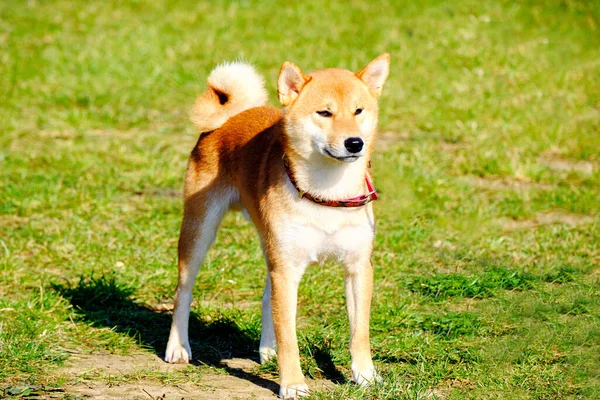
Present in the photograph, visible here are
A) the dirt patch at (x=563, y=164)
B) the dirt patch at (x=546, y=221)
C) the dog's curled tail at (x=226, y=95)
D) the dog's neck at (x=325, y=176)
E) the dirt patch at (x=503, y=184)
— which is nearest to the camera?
the dog's neck at (x=325, y=176)

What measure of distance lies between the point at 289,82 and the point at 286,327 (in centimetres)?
117

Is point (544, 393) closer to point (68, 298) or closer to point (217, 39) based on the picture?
point (68, 298)

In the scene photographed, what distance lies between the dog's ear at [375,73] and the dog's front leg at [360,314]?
2.87ft

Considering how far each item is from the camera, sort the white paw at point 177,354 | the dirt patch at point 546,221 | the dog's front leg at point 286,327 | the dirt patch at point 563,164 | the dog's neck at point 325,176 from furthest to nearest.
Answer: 1. the dirt patch at point 563,164
2. the dirt patch at point 546,221
3. the white paw at point 177,354
4. the dog's neck at point 325,176
5. the dog's front leg at point 286,327

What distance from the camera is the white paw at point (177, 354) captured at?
484cm

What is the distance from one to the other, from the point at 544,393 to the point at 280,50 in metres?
7.53

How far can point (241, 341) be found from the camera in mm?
5145

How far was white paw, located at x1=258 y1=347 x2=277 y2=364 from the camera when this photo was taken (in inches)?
188

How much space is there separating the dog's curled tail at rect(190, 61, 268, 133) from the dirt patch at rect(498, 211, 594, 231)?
8.06 feet

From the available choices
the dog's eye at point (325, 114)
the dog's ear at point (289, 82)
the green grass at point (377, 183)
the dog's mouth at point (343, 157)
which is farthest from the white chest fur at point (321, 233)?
the green grass at point (377, 183)

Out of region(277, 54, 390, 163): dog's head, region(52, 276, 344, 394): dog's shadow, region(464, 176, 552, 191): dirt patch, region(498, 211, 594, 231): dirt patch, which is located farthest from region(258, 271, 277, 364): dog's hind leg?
region(464, 176, 552, 191): dirt patch

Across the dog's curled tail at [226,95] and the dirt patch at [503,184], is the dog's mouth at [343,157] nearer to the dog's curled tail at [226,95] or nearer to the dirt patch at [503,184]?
the dog's curled tail at [226,95]

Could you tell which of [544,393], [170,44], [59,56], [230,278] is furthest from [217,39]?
[544,393]

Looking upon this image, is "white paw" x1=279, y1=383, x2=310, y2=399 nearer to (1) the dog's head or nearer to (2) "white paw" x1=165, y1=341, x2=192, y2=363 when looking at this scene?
(2) "white paw" x1=165, y1=341, x2=192, y2=363
